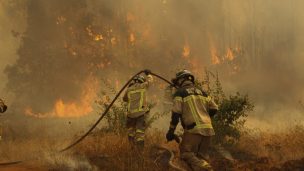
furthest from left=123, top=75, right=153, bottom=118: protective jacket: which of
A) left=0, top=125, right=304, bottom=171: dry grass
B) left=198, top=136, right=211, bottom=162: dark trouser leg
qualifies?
left=198, top=136, right=211, bottom=162: dark trouser leg

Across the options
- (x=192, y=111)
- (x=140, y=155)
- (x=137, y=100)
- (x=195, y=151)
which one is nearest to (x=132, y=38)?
(x=137, y=100)

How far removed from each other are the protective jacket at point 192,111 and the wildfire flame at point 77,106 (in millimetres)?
17089

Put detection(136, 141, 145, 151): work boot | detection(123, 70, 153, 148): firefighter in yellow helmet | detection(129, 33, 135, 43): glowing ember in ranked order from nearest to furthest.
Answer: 1. detection(136, 141, 145, 151): work boot
2. detection(123, 70, 153, 148): firefighter in yellow helmet
3. detection(129, 33, 135, 43): glowing ember

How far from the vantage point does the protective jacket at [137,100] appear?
955 cm

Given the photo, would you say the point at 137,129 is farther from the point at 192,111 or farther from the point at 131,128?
the point at 192,111

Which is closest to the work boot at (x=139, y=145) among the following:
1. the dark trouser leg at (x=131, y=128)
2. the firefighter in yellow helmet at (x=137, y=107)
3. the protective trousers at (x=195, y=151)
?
the firefighter in yellow helmet at (x=137, y=107)

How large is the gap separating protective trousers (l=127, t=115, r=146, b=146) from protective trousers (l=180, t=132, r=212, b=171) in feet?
8.02

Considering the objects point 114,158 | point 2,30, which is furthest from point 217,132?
→ point 2,30

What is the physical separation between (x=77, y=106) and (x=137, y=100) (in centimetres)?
1508

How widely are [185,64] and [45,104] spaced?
10.5 meters

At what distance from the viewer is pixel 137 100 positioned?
9.61 meters

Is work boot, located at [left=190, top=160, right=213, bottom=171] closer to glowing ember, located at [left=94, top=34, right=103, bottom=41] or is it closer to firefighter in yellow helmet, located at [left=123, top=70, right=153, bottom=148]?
firefighter in yellow helmet, located at [left=123, top=70, right=153, bottom=148]

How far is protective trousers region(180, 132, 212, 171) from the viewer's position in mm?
6434

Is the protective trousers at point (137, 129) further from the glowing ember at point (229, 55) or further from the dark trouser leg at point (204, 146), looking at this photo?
the glowing ember at point (229, 55)
